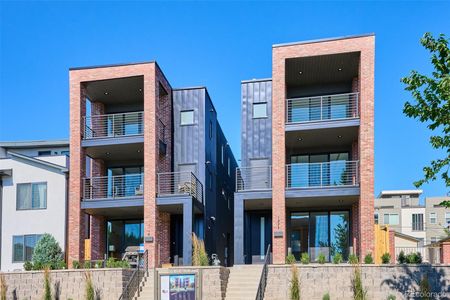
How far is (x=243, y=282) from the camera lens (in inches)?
781

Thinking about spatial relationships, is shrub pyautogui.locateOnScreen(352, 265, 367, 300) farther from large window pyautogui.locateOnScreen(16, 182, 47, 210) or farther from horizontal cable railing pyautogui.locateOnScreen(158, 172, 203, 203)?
large window pyautogui.locateOnScreen(16, 182, 47, 210)

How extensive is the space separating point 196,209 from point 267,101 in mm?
6121

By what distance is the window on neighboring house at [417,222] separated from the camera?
6288 centimetres

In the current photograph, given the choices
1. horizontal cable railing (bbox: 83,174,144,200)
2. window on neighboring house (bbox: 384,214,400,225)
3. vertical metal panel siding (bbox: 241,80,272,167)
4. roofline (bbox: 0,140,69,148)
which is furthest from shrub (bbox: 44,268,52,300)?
window on neighboring house (bbox: 384,214,400,225)

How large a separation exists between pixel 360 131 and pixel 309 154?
12.5 ft

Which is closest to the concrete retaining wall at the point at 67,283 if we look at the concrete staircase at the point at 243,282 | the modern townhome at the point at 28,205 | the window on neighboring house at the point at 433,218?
the concrete staircase at the point at 243,282

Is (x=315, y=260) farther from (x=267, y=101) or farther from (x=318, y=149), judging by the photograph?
(x=267, y=101)

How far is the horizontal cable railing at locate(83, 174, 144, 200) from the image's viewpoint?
25.7 metres

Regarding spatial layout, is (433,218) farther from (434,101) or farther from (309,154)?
(434,101)

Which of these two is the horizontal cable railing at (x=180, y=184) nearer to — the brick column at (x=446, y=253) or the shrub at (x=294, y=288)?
the shrub at (x=294, y=288)

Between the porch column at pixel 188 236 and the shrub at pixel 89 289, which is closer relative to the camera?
the shrub at pixel 89 289

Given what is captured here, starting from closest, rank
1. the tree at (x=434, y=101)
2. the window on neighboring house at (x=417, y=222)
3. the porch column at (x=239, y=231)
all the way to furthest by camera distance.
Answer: the tree at (x=434, y=101) < the porch column at (x=239, y=231) < the window on neighboring house at (x=417, y=222)

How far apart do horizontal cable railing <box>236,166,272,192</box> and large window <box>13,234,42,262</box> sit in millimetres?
11651

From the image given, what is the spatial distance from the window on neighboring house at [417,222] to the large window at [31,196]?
46.9 meters
